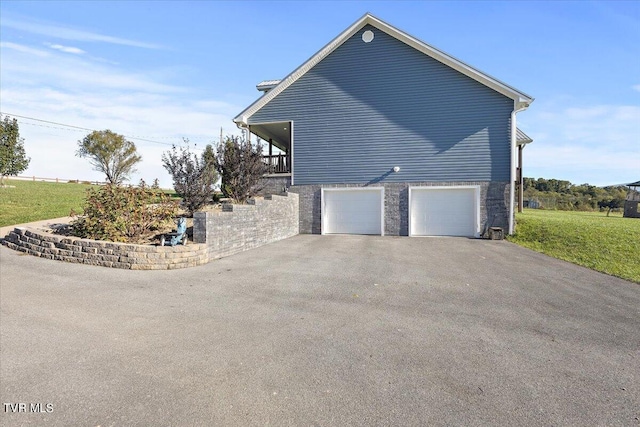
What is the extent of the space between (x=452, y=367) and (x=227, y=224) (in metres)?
7.04

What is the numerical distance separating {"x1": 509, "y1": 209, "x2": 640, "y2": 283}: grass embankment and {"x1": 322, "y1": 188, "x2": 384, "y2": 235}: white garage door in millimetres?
5401

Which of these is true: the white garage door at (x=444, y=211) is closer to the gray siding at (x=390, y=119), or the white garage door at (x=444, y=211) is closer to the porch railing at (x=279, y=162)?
the gray siding at (x=390, y=119)

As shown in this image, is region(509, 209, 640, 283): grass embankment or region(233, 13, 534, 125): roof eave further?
region(233, 13, 534, 125): roof eave

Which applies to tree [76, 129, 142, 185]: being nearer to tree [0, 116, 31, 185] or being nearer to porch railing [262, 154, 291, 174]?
tree [0, 116, 31, 185]

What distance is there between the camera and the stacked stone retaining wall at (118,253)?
23.7ft

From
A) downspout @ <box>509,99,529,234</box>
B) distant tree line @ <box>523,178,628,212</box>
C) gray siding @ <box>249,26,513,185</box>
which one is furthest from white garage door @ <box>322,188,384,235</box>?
distant tree line @ <box>523,178,628,212</box>

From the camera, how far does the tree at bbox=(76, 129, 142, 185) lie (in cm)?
3788

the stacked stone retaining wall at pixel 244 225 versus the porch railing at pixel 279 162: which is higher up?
the porch railing at pixel 279 162

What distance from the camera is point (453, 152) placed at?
13398mm

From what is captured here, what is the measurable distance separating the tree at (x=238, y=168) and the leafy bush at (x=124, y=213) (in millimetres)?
2512

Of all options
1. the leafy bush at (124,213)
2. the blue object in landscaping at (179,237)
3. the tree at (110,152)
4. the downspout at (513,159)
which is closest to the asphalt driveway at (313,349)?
the blue object in landscaping at (179,237)

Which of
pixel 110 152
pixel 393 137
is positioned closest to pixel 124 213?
pixel 393 137

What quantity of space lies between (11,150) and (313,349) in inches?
1211

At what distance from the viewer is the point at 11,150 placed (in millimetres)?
23594
